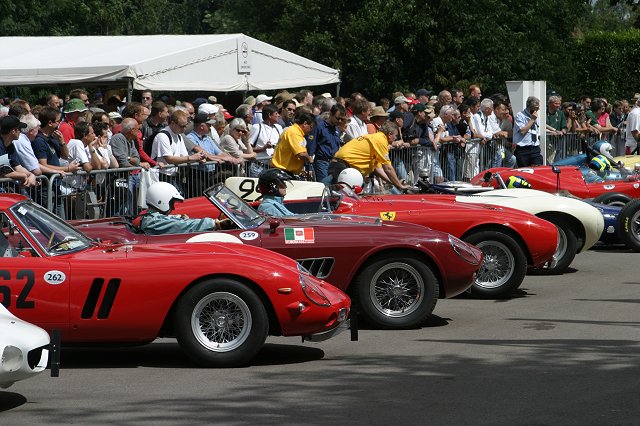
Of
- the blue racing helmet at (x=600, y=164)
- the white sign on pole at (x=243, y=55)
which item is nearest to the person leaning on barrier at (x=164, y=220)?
the blue racing helmet at (x=600, y=164)

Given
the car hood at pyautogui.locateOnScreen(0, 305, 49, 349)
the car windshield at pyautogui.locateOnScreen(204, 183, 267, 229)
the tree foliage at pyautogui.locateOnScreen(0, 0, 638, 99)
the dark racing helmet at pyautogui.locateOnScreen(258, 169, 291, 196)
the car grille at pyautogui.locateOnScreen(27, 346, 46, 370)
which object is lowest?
the car grille at pyautogui.locateOnScreen(27, 346, 46, 370)

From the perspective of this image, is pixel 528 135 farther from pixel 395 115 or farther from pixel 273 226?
pixel 273 226

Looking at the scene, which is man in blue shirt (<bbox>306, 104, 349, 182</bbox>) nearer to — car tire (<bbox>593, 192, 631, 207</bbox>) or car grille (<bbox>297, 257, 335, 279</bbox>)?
car tire (<bbox>593, 192, 631, 207</bbox>)

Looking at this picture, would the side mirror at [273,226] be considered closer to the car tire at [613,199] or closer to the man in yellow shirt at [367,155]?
the man in yellow shirt at [367,155]

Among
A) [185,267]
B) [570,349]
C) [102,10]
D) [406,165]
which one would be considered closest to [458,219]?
[570,349]

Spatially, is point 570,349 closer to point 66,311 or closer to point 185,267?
point 185,267

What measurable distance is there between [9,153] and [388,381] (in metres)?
6.48

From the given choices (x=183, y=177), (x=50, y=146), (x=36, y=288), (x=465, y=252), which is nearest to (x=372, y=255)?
(x=465, y=252)

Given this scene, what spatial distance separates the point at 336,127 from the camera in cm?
1670

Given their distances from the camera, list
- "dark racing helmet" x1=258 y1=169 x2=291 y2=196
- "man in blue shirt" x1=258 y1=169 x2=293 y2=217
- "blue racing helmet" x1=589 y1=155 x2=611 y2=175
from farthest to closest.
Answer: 1. "blue racing helmet" x1=589 y1=155 x2=611 y2=175
2. "dark racing helmet" x1=258 y1=169 x2=291 y2=196
3. "man in blue shirt" x1=258 y1=169 x2=293 y2=217

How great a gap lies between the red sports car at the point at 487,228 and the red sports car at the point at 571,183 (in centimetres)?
437

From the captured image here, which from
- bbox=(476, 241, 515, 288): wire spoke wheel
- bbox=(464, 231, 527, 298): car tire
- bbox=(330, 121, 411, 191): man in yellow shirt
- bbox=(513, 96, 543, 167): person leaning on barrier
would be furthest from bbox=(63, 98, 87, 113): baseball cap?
bbox=(513, 96, 543, 167): person leaning on barrier

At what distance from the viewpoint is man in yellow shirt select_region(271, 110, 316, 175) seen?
15.4 metres

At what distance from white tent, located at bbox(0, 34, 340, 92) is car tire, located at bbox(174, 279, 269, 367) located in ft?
37.4
